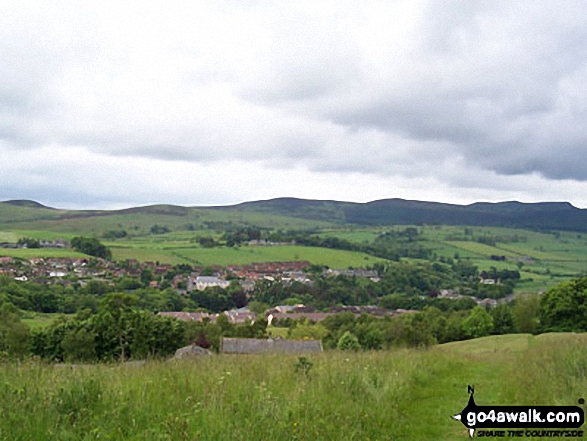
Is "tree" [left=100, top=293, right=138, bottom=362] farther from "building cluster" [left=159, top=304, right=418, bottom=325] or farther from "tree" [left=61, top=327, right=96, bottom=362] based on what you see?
"building cluster" [left=159, top=304, right=418, bottom=325]

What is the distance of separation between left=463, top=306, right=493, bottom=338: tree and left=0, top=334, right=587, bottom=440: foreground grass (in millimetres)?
41870

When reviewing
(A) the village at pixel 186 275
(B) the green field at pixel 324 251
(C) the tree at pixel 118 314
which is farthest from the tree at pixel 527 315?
(B) the green field at pixel 324 251

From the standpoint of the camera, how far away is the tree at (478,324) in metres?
50.1

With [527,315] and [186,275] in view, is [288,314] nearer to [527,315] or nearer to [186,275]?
[186,275]

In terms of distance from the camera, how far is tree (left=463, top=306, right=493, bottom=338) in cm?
5012

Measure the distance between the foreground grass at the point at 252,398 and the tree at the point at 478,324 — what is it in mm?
41870

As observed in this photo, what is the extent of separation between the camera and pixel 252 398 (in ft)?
22.2

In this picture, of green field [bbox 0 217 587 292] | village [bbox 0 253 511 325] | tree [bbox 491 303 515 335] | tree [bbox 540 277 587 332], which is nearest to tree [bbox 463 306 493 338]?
tree [bbox 491 303 515 335]

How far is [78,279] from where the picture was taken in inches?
3898

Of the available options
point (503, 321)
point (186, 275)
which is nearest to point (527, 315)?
point (503, 321)

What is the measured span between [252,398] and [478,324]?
48479mm

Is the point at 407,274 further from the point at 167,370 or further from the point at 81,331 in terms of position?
the point at 167,370

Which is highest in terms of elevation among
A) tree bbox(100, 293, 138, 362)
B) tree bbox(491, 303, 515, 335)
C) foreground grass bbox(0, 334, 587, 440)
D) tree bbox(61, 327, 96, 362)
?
foreground grass bbox(0, 334, 587, 440)

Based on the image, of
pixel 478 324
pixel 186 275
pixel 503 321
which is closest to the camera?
pixel 478 324
